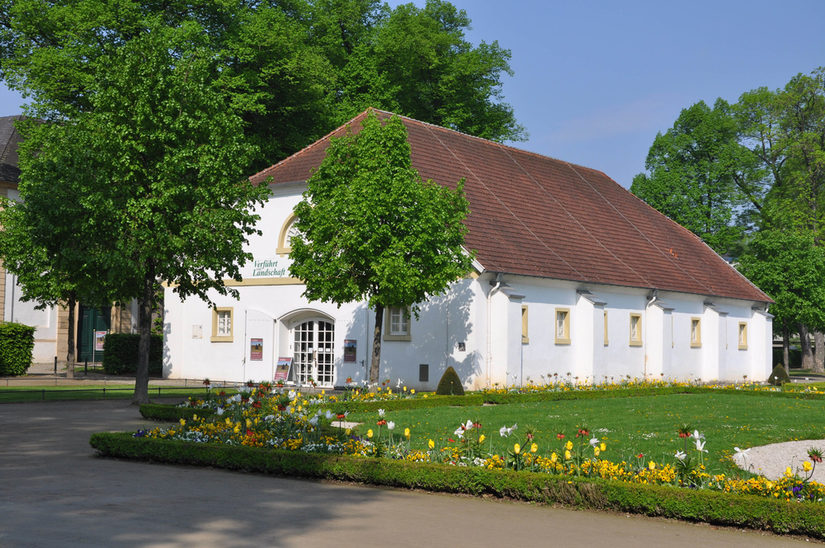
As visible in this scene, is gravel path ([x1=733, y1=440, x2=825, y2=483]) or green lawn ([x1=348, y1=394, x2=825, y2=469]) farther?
green lawn ([x1=348, y1=394, x2=825, y2=469])

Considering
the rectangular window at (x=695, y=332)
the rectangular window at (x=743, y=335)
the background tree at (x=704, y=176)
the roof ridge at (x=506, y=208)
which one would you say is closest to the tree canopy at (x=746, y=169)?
the background tree at (x=704, y=176)

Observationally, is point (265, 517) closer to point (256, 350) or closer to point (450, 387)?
point (450, 387)

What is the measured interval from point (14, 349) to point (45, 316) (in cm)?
1167

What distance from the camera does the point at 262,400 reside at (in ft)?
56.7

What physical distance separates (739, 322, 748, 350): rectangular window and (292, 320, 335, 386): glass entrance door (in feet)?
77.4

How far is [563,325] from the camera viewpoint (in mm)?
35344

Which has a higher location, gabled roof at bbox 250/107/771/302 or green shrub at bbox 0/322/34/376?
gabled roof at bbox 250/107/771/302

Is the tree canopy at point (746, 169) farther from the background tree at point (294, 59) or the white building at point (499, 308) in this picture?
the white building at point (499, 308)

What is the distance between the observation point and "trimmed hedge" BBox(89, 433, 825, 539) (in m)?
9.86

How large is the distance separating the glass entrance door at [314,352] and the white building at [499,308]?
5 cm

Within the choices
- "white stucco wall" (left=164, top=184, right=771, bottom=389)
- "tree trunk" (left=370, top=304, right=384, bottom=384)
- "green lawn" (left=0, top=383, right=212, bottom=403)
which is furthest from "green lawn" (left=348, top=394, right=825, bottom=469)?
"green lawn" (left=0, top=383, right=212, bottom=403)

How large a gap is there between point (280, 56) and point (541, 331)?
1917 centimetres

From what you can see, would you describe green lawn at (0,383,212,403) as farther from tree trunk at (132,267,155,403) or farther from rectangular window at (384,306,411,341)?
rectangular window at (384,306,411,341)

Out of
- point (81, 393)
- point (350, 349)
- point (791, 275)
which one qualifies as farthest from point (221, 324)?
point (791, 275)
